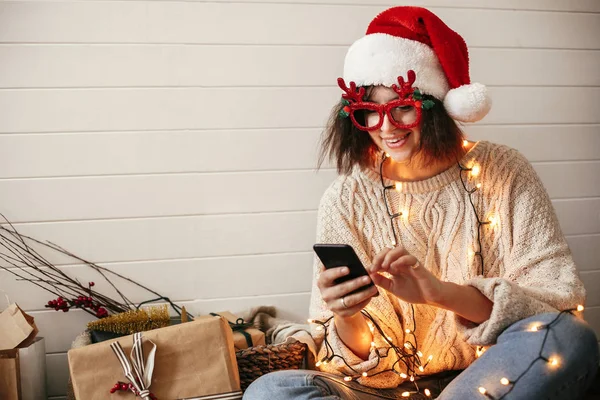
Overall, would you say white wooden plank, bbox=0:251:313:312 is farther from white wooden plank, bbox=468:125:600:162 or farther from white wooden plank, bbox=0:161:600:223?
white wooden plank, bbox=468:125:600:162

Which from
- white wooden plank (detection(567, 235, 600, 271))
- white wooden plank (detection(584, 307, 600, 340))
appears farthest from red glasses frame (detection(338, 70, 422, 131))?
white wooden plank (detection(584, 307, 600, 340))

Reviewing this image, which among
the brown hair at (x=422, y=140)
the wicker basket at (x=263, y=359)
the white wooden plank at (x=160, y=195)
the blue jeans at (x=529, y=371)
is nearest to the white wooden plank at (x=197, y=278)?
the white wooden plank at (x=160, y=195)

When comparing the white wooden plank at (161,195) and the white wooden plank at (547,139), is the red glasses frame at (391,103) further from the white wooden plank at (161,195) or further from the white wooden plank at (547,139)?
the white wooden plank at (547,139)

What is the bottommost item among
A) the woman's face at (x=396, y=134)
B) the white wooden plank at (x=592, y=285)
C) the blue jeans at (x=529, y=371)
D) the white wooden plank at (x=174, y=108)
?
the white wooden plank at (x=592, y=285)

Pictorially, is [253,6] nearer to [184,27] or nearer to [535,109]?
[184,27]

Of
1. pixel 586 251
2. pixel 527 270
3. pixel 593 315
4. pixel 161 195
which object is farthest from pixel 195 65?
pixel 593 315

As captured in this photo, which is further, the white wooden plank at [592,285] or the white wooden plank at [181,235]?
the white wooden plank at [592,285]

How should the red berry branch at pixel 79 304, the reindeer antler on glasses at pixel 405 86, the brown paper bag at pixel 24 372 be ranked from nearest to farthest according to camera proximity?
the reindeer antler on glasses at pixel 405 86, the brown paper bag at pixel 24 372, the red berry branch at pixel 79 304

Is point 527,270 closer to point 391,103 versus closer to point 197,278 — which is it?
point 391,103

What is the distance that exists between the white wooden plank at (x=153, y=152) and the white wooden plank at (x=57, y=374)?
511mm

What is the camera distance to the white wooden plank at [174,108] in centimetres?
181

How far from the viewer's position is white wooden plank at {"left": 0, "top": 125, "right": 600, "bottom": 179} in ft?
5.97

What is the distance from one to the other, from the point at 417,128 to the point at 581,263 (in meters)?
0.96

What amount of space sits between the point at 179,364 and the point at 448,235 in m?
0.65
